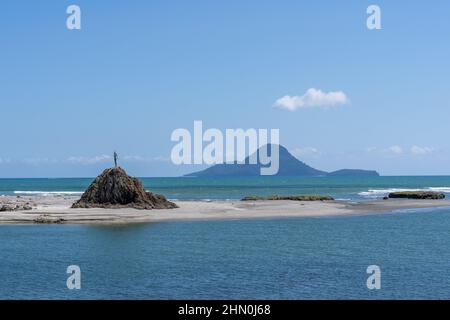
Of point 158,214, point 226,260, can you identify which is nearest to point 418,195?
point 158,214

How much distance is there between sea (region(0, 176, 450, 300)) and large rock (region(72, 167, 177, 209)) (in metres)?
16.3

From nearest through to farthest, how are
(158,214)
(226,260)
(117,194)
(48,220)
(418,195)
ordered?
1. (226,260)
2. (48,220)
3. (158,214)
4. (117,194)
5. (418,195)

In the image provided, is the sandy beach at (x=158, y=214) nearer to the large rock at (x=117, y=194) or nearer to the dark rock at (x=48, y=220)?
the dark rock at (x=48, y=220)

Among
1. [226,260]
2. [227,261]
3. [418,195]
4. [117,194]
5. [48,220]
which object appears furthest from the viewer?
[418,195]

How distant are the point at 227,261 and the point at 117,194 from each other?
4110 cm

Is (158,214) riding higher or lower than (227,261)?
higher

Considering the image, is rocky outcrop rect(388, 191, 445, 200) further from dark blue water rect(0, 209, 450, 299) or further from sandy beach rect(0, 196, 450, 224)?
dark blue water rect(0, 209, 450, 299)

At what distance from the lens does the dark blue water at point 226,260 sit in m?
29.4

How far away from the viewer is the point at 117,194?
76.4 m

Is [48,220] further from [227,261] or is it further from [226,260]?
[227,261]
